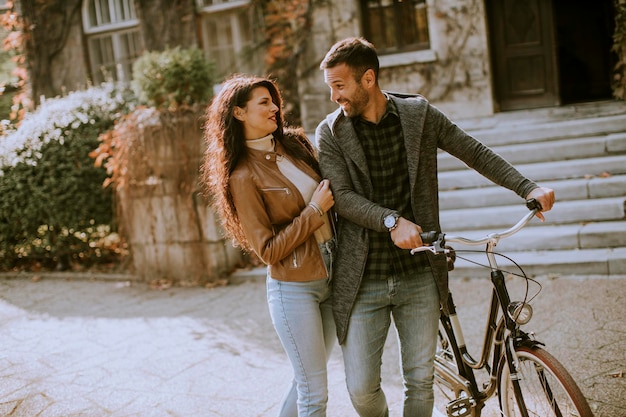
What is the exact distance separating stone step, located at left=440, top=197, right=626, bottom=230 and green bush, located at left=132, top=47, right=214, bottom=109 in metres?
3.08

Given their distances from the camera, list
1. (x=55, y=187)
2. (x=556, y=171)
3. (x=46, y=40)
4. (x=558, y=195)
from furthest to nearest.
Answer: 1. (x=46, y=40)
2. (x=55, y=187)
3. (x=556, y=171)
4. (x=558, y=195)

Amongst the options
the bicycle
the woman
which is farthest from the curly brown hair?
A: the bicycle

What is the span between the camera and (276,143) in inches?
118

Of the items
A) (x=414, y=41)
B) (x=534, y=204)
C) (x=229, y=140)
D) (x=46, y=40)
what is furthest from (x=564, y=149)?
(x=46, y=40)

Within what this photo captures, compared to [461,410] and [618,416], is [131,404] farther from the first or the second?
[618,416]

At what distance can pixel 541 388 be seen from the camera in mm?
2578

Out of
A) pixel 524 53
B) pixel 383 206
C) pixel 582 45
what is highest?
pixel 582 45

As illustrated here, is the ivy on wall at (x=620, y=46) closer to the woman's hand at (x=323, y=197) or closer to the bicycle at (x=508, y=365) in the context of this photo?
the bicycle at (x=508, y=365)

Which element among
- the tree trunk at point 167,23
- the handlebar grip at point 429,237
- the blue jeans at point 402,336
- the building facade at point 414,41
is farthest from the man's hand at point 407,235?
the tree trunk at point 167,23

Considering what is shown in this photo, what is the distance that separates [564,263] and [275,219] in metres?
3.56

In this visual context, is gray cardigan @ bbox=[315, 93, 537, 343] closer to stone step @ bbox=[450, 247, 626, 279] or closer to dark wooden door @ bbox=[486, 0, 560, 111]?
stone step @ bbox=[450, 247, 626, 279]

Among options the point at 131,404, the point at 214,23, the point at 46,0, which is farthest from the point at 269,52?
the point at 131,404

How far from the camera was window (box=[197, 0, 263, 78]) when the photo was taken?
10.6 m

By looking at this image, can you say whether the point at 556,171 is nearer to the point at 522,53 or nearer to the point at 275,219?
the point at 522,53
